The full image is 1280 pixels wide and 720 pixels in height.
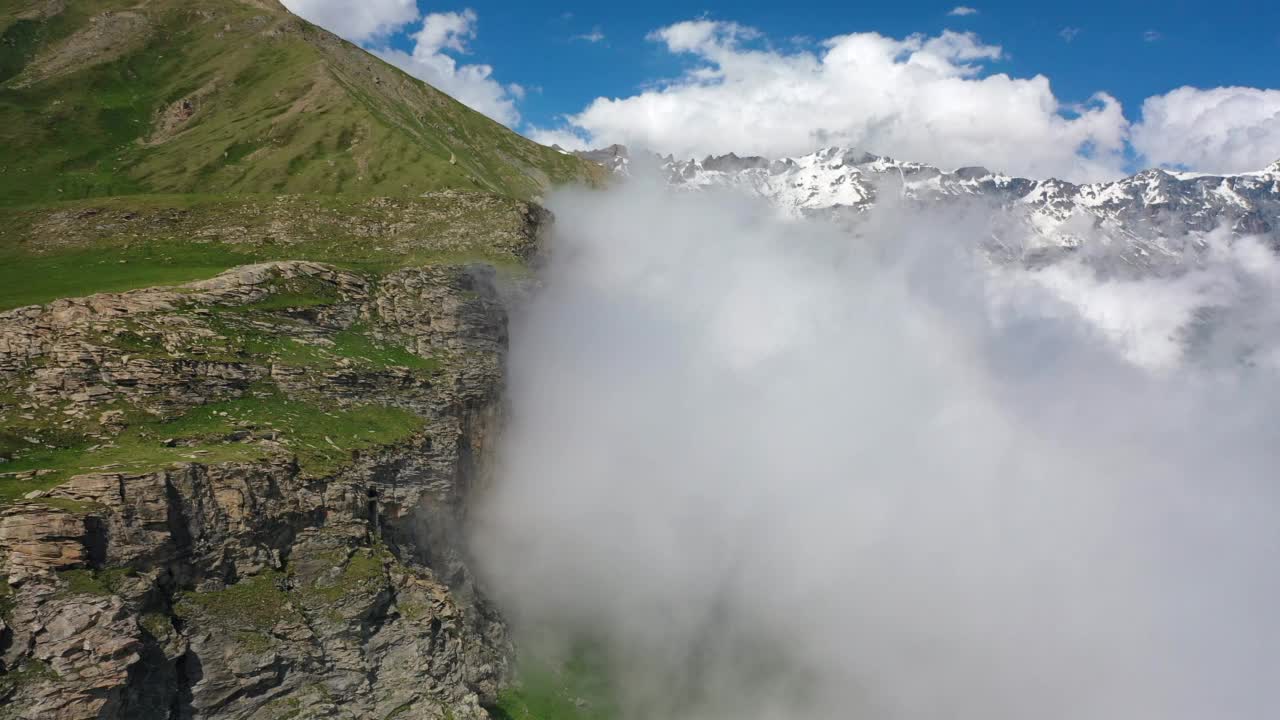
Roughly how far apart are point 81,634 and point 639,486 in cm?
8169

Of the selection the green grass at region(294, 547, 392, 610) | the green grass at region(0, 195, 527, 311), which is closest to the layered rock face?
the green grass at region(294, 547, 392, 610)

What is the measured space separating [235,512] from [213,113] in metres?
147

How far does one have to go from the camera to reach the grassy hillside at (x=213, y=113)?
130m

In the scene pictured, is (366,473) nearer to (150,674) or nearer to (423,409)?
(423,409)

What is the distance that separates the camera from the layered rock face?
3438 centimetres

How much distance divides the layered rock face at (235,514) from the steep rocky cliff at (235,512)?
122 millimetres

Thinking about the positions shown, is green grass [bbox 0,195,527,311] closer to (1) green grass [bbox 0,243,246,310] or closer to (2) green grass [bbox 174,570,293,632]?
(1) green grass [bbox 0,243,246,310]

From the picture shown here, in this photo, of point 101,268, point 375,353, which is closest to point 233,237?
point 101,268

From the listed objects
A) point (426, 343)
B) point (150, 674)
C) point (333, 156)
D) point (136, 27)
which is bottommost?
point (150, 674)

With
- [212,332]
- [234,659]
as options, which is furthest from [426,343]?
[234,659]

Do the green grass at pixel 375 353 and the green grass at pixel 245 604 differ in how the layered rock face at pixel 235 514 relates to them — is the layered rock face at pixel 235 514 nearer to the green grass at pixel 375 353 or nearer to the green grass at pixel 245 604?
the green grass at pixel 245 604

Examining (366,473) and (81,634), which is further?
(366,473)

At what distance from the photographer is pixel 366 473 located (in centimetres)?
5350

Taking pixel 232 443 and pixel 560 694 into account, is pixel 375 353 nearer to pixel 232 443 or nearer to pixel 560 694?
pixel 232 443
